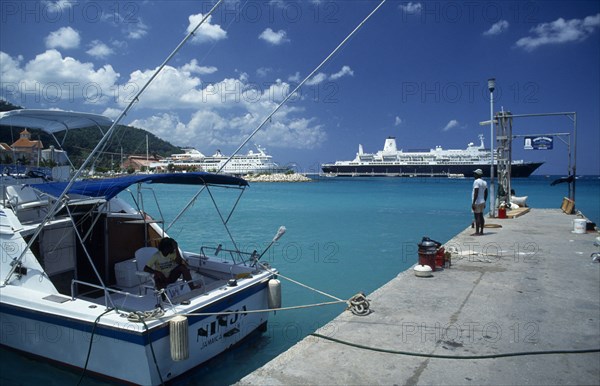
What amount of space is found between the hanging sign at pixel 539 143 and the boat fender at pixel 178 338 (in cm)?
2104

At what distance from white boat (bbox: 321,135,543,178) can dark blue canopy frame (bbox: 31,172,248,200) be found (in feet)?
381

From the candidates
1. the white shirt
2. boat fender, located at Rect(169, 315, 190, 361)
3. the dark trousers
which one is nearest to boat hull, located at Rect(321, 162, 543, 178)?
the white shirt

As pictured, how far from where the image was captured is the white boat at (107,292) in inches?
198

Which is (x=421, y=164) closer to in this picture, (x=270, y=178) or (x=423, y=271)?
(x=270, y=178)

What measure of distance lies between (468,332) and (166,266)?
14.8 feet

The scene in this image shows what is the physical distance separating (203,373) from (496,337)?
4025mm

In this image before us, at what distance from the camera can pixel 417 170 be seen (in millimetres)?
130500

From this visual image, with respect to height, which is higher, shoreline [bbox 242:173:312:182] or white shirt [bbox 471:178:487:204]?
white shirt [bbox 471:178:487:204]

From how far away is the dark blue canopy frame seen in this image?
564cm

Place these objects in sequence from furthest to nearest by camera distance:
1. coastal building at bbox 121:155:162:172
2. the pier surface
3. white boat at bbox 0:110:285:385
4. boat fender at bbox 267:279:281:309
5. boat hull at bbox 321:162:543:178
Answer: boat hull at bbox 321:162:543:178 < coastal building at bbox 121:155:162:172 < boat fender at bbox 267:279:281:309 < white boat at bbox 0:110:285:385 < the pier surface

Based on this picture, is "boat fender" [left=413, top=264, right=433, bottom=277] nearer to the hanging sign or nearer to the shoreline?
the hanging sign

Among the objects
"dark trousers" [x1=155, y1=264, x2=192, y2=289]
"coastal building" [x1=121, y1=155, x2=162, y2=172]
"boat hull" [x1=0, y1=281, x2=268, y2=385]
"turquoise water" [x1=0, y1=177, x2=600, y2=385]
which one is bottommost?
"turquoise water" [x1=0, y1=177, x2=600, y2=385]

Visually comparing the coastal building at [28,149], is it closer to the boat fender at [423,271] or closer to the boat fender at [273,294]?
the boat fender at [273,294]

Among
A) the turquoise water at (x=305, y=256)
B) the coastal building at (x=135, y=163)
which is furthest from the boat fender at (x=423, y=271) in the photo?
the coastal building at (x=135, y=163)
